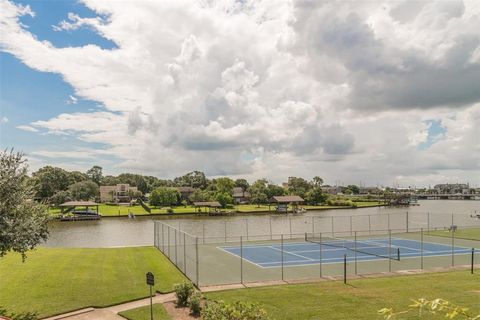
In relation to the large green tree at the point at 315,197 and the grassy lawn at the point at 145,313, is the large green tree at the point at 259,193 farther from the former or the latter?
the grassy lawn at the point at 145,313

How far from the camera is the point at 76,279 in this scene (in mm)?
21797

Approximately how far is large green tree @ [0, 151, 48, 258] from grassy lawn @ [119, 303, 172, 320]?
190 inches

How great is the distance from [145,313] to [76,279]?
7.25 metres

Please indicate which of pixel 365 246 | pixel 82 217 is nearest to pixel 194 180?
pixel 82 217

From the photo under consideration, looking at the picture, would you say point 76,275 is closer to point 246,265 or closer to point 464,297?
point 246,265

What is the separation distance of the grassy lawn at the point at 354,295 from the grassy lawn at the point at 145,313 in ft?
9.62

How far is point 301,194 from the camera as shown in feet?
445

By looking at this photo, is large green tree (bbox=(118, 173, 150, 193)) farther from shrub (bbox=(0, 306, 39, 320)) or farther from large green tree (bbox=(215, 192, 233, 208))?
shrub (bbox=(0, 306, 39, 320))

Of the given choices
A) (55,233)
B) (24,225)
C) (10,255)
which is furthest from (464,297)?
(55,233)

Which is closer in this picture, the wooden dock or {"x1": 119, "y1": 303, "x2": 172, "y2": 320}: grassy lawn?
{"x1": 119, "y1": 303, "x2": 172, "y2": 320}: grassy lawn

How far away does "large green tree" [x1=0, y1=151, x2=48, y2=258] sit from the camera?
1518 cm

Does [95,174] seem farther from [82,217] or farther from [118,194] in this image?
[82,217]

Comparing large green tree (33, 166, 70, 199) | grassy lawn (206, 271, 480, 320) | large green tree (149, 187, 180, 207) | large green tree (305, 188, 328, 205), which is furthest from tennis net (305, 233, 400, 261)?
large green tree (33, 166, 70, 199)

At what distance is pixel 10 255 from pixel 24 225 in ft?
51.0
